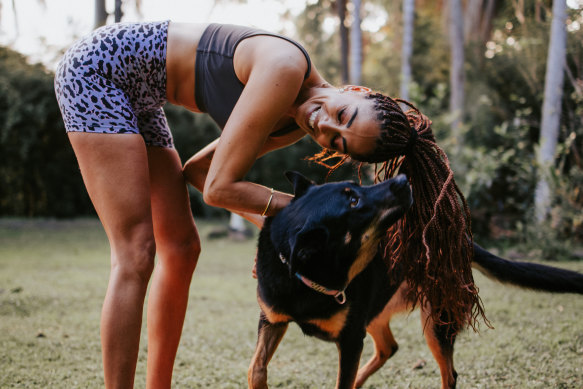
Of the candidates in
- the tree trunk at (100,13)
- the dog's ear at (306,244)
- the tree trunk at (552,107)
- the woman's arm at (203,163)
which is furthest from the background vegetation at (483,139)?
the dog's ear at (306,244)

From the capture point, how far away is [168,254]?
2482 mm

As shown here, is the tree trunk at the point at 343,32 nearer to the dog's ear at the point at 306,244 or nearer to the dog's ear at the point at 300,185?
the dog's ear at the point at 300,185

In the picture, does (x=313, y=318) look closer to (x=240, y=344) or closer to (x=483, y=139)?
(x=240, y=344)

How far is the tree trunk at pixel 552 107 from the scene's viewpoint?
7371 mm

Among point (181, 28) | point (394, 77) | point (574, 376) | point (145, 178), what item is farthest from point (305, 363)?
→ point (394, 77)

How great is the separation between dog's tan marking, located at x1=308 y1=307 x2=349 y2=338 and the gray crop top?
113 centimetres

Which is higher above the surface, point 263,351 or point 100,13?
point 100,13

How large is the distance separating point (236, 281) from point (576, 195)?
17.7ft

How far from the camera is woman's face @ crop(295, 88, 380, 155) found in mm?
1994

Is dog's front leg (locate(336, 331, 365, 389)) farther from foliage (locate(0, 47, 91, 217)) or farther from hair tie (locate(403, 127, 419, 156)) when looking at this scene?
foliage (locate(0, 47, 91, 217))

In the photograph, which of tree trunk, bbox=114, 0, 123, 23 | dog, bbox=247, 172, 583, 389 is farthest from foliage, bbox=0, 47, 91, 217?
dog, bbox=247, 172, 583, 389

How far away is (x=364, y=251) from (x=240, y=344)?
186 cm

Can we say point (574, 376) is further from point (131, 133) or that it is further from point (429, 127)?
point (131, 133)

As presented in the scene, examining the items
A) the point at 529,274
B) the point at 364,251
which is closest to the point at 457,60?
the point at 529,274
